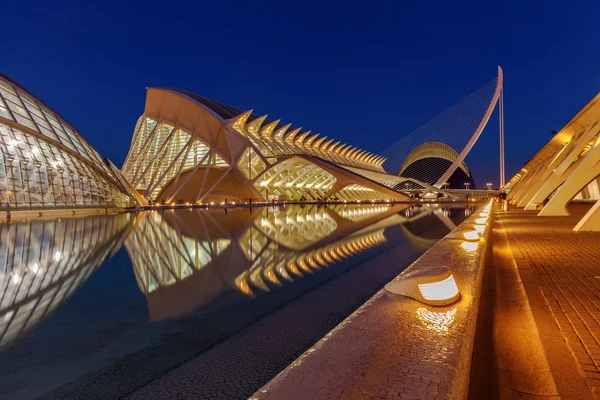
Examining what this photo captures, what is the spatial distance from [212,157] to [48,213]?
71.5ft

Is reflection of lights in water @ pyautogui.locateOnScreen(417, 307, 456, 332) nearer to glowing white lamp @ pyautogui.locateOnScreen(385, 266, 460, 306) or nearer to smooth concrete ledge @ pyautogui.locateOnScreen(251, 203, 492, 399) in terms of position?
smooth concrete ledge @ pyautogui.locateOnScreen(251, 203, 492, 399)

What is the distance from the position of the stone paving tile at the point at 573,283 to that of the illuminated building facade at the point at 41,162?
23.1 metres

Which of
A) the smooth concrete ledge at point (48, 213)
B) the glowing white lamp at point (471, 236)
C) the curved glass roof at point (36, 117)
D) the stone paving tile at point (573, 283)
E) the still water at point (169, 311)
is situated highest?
the curved glass roof at point (36, 117)

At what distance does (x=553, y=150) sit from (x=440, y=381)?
1169 inches

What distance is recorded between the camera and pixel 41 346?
11.3ft

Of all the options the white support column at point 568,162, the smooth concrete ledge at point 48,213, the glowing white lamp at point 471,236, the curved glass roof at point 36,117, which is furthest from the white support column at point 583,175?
the curved glass roof at point 36,117

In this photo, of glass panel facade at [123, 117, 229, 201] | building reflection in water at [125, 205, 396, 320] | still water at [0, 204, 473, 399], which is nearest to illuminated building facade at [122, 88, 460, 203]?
glass panel facade at [123, 117, 229, 201]

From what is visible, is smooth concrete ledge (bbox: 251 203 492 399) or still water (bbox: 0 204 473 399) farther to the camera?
still water (bbox: 0 204 473 399)

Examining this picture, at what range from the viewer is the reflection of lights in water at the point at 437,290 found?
9.45ft

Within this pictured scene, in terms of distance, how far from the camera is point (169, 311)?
4395 mm

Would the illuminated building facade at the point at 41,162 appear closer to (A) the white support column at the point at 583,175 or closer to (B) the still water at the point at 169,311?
(B) the still water at the point at 169,311

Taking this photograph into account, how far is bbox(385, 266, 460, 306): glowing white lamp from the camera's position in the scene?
9.45ft

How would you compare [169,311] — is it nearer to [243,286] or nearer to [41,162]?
[243,286]

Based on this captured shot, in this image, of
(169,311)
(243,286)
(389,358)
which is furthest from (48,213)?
(389,358)
